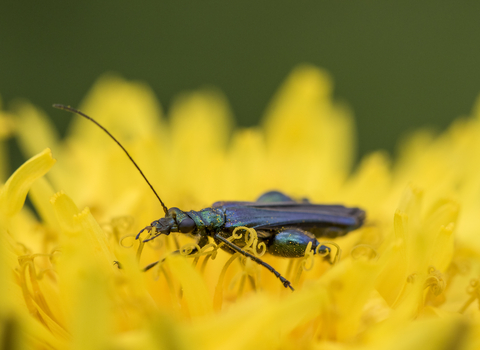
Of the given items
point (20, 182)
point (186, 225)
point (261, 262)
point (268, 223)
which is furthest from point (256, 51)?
point (20, 182)

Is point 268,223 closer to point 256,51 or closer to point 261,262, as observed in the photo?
point 261,262

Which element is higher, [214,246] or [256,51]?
[256,51]

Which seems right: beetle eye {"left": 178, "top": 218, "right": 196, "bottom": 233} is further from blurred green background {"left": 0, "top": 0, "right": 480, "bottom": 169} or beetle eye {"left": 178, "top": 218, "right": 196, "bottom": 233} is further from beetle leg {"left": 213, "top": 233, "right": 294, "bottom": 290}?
blurred green background {"left": 0, "top": 0, "right": 480, "bottom": 169}

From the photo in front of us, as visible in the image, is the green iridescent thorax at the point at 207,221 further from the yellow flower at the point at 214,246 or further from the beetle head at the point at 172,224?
the yellow flower at the point at 214,246

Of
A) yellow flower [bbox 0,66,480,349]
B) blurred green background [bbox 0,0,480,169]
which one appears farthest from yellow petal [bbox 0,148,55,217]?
blurred green background [bbox 0,0,480,169]

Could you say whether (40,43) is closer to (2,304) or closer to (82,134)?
(82,134)

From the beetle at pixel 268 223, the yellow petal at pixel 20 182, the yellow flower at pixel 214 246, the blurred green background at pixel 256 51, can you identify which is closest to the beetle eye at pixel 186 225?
the beetle at pixel 268 223
